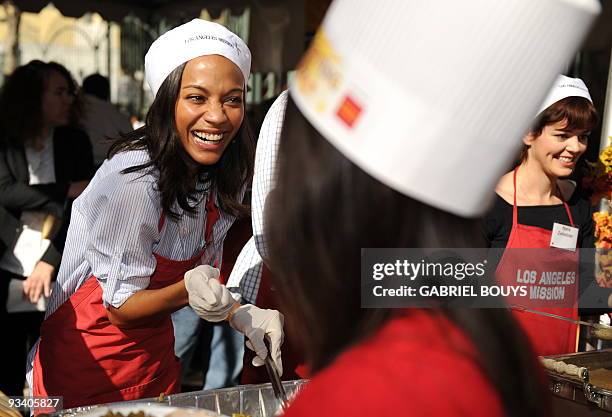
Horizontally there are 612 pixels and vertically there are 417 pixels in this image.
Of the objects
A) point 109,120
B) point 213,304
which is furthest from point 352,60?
point 109,120

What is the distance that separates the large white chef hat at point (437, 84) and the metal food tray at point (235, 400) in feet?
2.62

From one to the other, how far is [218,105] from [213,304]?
1.47 ft

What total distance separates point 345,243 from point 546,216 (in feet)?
5.39

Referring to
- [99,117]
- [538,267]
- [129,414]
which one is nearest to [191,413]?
[129,414]

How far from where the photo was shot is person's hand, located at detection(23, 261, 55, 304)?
231 centimetres

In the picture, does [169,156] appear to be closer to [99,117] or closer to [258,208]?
[258,208]

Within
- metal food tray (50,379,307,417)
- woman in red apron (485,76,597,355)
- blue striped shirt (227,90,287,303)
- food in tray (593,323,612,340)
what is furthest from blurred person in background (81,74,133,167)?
food in tray (593,323,612,340)

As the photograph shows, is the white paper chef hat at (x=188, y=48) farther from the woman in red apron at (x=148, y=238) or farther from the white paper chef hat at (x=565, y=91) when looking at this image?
the white paper chef hat at (x=565, y=91)

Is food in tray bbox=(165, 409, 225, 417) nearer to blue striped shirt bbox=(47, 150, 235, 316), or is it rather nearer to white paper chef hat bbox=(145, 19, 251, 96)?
blue striped shirt bbox=(47, 150, 235, 316)

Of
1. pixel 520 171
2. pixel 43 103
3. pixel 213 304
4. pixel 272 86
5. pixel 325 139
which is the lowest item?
pixel 213 304

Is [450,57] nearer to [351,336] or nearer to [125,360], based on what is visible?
[351,336]

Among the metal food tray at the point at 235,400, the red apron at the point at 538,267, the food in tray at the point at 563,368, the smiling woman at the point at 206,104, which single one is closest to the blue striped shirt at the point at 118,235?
the smiling woman at the point at 206,104

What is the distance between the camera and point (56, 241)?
254cm

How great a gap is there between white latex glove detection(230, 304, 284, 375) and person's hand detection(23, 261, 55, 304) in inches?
43.0
